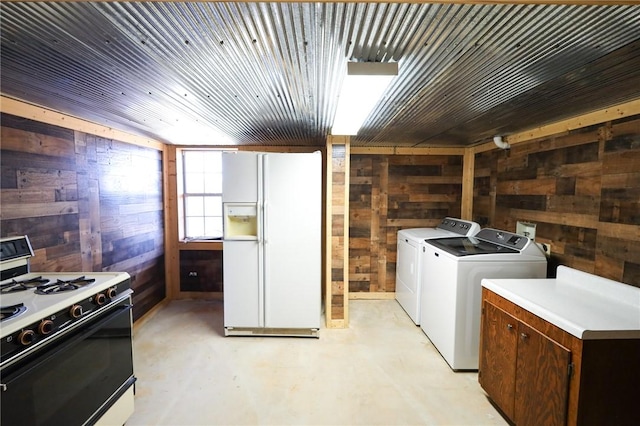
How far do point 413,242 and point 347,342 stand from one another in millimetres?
1362

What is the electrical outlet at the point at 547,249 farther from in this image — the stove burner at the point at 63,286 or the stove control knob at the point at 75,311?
the stove burner at the point at 63,286

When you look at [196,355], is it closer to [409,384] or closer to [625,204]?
[409,384]

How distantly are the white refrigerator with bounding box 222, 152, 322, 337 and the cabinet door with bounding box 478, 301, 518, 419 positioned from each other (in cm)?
152

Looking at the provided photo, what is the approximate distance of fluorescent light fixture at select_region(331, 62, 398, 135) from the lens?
1.37m

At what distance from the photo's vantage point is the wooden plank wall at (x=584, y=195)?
→ 1.85 metres

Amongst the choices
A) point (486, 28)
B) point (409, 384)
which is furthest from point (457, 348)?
point (486, 28)

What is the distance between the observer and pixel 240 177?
9.37 feet

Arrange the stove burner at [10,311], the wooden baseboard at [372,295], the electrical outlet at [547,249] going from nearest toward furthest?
the stove burner at [10,311] → the electrical outlet at [547,249] → the wooden baseboard at [372,295]

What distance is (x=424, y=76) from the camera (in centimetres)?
155

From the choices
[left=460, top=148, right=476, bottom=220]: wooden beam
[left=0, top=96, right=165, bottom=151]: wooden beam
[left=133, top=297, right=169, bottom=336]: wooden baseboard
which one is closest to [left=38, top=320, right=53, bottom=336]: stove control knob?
[left=0, top=96, right=165, bottom=151]: wooden beam

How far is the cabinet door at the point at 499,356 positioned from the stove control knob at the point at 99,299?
8.35ft

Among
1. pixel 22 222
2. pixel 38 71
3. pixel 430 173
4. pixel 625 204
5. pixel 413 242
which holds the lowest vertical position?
pixel 413 242

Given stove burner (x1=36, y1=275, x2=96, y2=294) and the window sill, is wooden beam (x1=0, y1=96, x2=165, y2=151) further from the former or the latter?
the window sill

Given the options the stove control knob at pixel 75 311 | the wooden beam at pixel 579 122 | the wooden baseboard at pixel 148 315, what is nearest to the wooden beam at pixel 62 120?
the stove control knob at pixel 75 311
